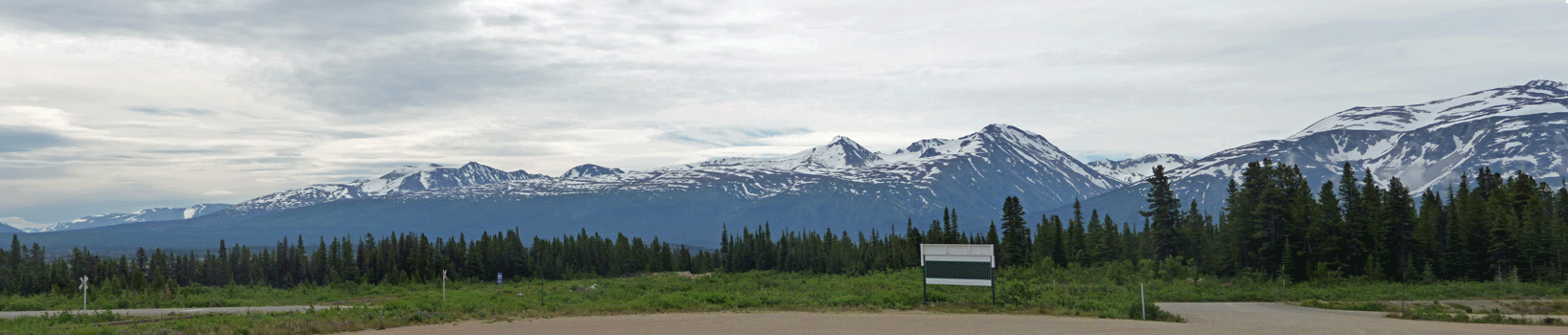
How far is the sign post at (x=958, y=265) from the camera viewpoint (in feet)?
120

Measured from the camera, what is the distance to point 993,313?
33.7 m

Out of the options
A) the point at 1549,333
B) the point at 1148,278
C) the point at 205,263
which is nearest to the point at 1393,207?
the point at 1148,278

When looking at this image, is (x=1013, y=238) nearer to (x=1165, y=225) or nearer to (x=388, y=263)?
(x=1165, y=225)

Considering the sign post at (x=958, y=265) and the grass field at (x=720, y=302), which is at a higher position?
the sign post at (x=958, y=265)

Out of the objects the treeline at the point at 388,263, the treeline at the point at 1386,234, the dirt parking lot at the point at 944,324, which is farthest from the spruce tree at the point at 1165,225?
the treeline at the point at 388,263

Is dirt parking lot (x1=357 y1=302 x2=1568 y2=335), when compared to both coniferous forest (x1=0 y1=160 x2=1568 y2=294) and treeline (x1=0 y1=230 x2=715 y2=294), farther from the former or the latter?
treeline (x1=0 y1=230 x2=715 y2=294)

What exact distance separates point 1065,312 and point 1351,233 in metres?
40.5

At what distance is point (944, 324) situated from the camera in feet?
97.4

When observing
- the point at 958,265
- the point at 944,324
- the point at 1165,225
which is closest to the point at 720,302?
the point at 958,265

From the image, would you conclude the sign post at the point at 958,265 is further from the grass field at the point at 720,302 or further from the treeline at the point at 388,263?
the treeline at the point at 388,263

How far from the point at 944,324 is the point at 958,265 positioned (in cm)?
763

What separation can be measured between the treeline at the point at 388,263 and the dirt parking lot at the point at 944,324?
81.3 metres

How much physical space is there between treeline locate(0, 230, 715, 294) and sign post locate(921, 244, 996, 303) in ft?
271

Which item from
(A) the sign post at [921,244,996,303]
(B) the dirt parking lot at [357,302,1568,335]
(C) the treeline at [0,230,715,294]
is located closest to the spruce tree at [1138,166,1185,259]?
(B) the dirt parking lot at [357,302,1568,335]
